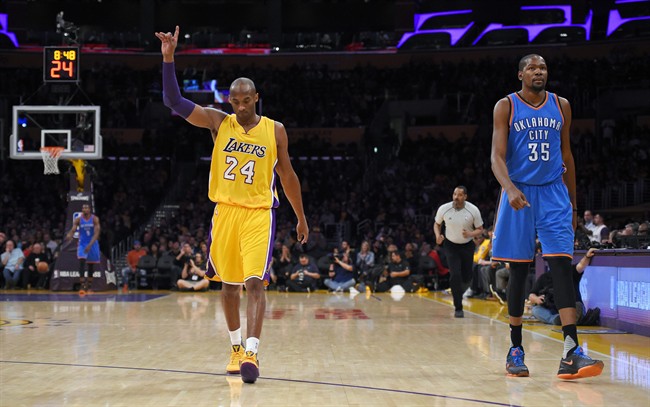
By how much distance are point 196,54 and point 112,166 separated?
7.22m

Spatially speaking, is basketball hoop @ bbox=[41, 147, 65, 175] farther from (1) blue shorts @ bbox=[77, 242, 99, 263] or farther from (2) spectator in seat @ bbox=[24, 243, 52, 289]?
(2) spectator in seat @ bbox=[24, 243, 52, 289]

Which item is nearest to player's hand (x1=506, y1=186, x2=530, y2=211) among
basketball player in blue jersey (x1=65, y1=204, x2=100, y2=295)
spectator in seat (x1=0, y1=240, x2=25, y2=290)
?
basketball player in blue jersey (x1=65, y1=204, x2=100, y2=295)

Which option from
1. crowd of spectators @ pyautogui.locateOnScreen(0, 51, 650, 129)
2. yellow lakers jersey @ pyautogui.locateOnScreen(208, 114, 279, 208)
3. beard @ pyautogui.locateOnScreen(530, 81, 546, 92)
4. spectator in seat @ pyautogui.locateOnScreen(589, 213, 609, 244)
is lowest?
spectator in seat @ pyautogui.locateOnScreen(589, 213, 609, 244)

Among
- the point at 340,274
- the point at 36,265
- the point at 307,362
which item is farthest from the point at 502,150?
the point at 36,265

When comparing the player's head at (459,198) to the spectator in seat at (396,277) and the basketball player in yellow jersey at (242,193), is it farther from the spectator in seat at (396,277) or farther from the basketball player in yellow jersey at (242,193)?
the spectator in seat at (396,277)

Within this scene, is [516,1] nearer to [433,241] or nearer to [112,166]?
[433,241]

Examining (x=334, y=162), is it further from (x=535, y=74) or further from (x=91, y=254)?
(x=535, y=74)

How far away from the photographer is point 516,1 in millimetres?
31578

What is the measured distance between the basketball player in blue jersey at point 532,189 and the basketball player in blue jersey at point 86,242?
1185cm

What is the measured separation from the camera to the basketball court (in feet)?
15.8

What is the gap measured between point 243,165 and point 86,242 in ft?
38.3

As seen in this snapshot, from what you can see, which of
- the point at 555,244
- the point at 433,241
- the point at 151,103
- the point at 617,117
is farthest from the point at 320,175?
the point at 555,244

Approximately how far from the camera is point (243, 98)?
568 centimetres

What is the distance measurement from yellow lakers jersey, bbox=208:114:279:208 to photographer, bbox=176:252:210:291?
1291cm
